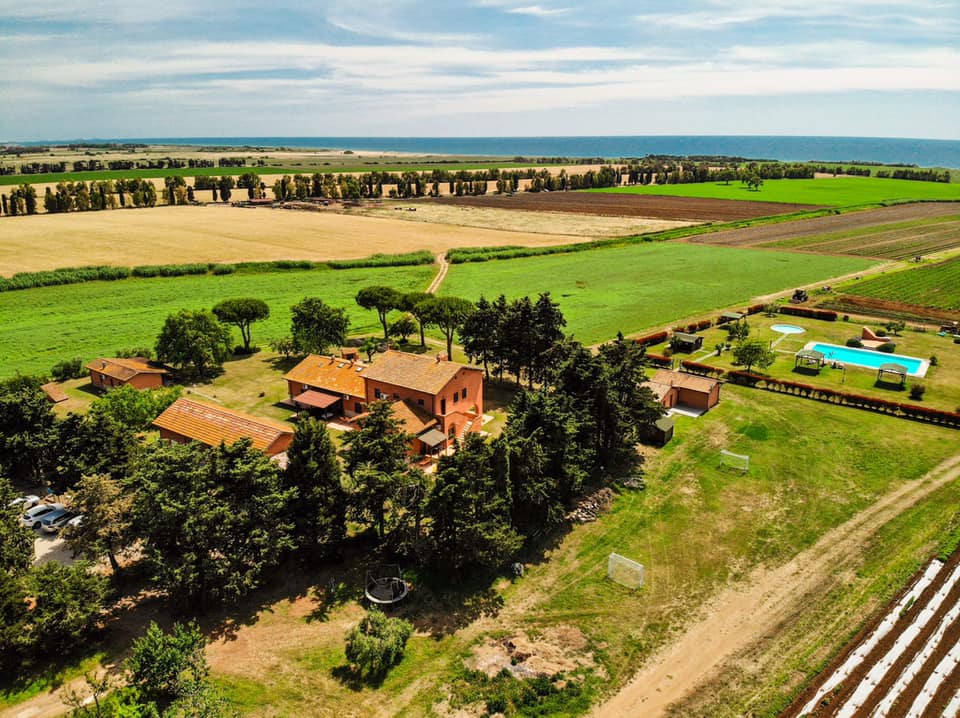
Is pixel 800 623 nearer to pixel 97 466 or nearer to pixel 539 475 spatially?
pixel 539 475

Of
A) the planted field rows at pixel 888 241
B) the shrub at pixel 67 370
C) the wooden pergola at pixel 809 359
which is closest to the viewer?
the shrub at pixel 67 370

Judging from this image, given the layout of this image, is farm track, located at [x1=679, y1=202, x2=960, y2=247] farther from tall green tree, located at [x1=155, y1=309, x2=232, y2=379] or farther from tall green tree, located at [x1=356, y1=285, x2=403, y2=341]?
tall green tree, located at [x1=155, y1=309, x2=232, y2=379]

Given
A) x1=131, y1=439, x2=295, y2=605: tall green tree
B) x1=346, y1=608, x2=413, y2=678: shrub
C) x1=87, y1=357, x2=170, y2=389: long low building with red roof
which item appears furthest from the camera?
x1=87, y1=357, x2=170, y2=389: long low building with red roof

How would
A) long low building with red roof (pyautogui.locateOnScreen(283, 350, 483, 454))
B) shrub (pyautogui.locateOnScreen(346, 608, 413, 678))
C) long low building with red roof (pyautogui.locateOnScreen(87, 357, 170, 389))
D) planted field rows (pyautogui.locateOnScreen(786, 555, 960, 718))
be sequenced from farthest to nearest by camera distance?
long low building with red roof (pyautogui.locateOnScreen(87, 357, 170, 389))
long low building with red roof (pyautogui.locateOnScreen(283, 350, 483, 454))
shrub (pyautogui.locateOnScreen(346, 608, 413, 678))
planted field rows (pyautogui.locateOnScreen(786, 555, 960, 718))

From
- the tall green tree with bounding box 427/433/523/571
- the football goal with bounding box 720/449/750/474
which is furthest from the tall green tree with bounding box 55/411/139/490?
the football goal with bounding box 720/449/750/474

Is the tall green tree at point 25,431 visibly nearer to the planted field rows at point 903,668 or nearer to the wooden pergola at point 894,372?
the planted field rows at point 903,668

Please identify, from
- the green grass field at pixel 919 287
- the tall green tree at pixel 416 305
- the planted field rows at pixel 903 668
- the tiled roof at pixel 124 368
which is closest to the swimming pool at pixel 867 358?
the green grass field at pixel 919 287
